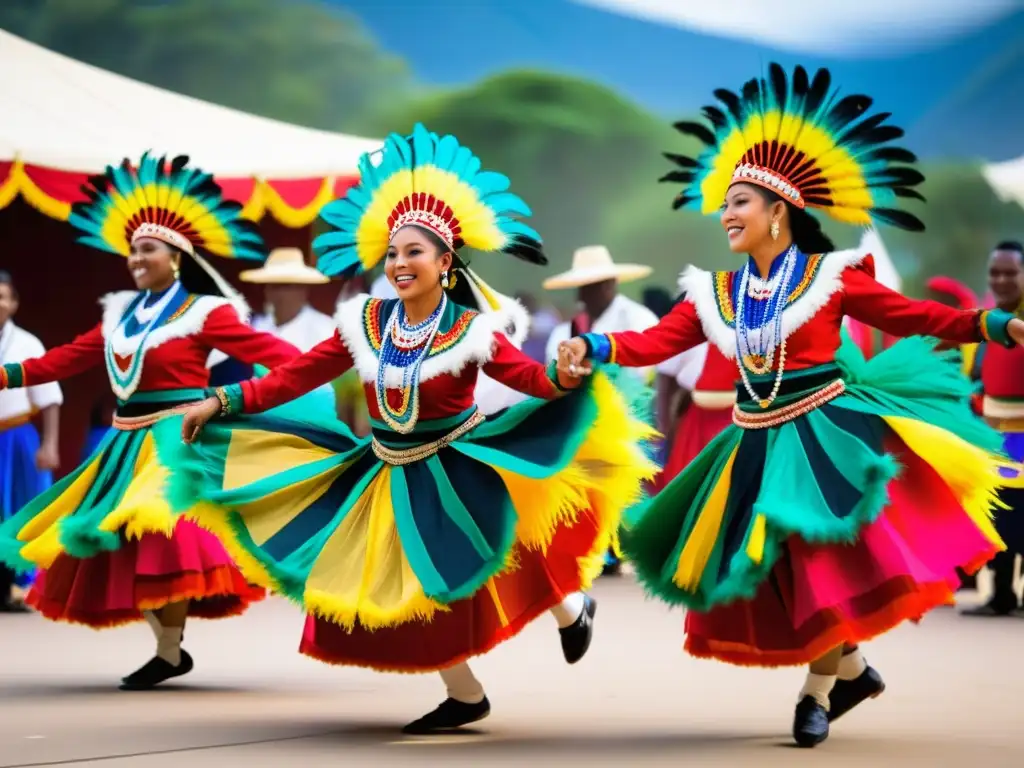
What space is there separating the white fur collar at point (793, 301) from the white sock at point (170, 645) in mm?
2255

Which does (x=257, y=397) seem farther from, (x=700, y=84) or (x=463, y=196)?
(x=700, y=84)

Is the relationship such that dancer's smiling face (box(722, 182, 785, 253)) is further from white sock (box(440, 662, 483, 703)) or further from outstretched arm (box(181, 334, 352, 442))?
white sock (box(440, 662, 483, 703))

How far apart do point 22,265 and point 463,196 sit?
6.38m

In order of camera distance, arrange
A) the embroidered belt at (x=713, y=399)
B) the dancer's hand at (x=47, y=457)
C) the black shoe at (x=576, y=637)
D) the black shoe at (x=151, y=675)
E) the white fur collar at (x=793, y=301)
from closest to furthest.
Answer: the white fur collar at (x=793, y=301) → the black shoe at (x=576, y=637) → the black shoe at (x=151, y=675) → the dancer's hand at (x=47, y=457) → the embroidered belt at (x=713, y=399)

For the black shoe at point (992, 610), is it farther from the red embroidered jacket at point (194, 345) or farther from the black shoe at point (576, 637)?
the red embroidered jacket at point (194, 345)

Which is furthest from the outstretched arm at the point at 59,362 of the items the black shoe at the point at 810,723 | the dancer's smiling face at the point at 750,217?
the black shoe at the point at 810,723

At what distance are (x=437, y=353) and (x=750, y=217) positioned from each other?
3.25 feet

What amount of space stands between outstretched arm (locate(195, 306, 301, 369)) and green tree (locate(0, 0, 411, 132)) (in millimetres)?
14219

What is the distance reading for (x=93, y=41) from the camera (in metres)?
20.0

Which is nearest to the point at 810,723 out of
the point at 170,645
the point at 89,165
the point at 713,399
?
the point at 170,645

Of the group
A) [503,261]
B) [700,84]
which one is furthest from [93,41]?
[700,84]

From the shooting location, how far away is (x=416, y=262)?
523cm

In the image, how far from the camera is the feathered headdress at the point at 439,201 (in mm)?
5352

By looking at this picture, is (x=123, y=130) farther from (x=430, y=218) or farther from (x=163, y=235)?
(x=430, y=218)
